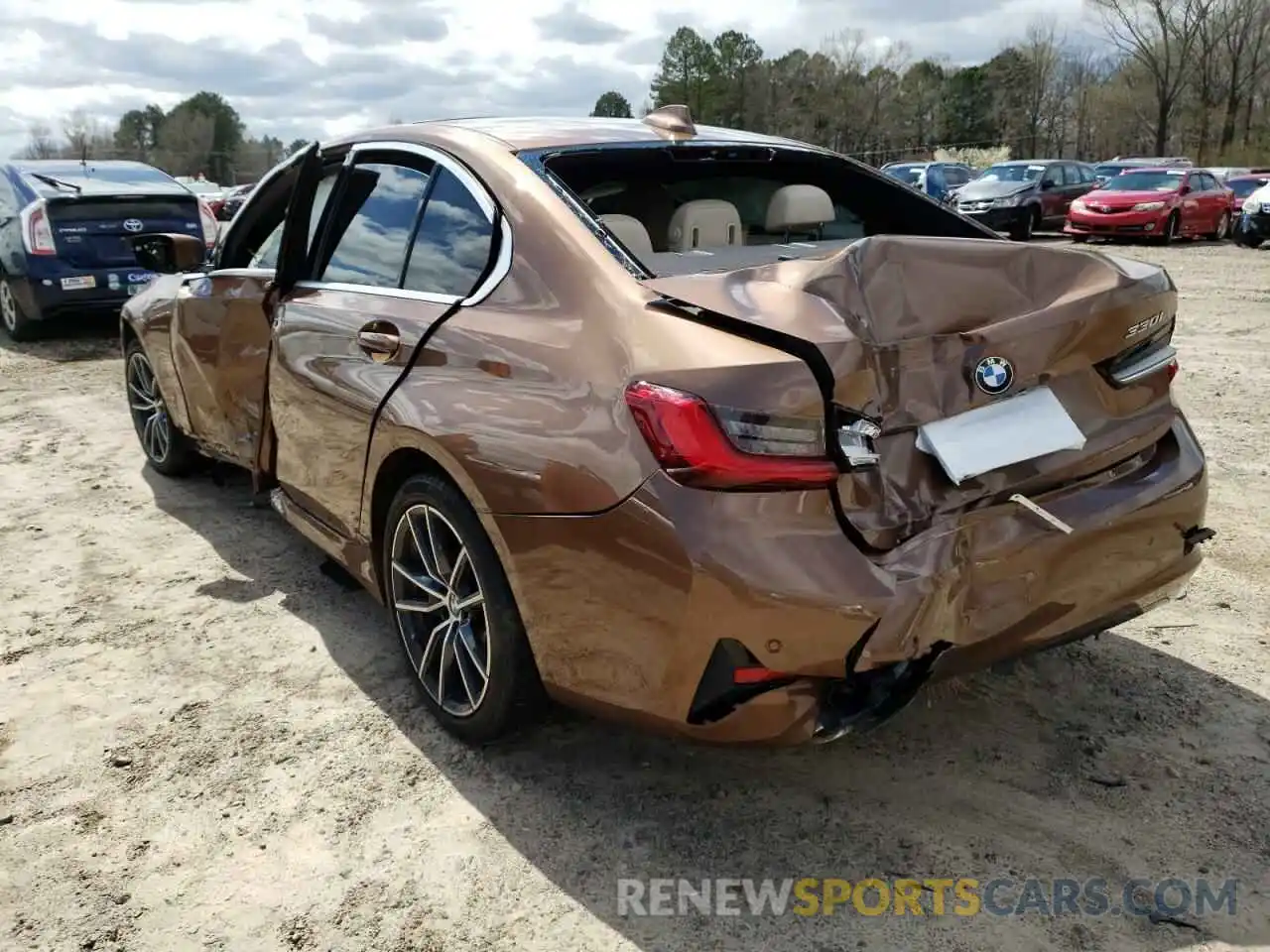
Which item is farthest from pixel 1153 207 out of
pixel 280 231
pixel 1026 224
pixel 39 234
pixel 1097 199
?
pixel 280 231

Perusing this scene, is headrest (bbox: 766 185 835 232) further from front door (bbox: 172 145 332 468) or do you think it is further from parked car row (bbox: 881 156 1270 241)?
parked car row (bbox: 881 156 1270 241)

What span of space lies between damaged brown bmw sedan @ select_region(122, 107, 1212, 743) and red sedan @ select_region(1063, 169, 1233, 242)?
57.5 feet

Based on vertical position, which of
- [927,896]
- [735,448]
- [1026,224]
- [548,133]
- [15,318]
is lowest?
[927,896]

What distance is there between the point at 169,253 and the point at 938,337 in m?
3.56

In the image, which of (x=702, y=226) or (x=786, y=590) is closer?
(x=786, y=590)

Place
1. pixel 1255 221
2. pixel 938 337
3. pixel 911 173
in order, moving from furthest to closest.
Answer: pixel 911 173 < pixel 1255 221 < pixel 938 337

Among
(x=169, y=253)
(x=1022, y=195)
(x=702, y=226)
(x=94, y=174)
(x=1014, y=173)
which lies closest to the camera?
(x=702, y=226)

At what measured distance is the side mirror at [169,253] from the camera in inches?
182

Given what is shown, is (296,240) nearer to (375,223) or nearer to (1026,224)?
(375,223)

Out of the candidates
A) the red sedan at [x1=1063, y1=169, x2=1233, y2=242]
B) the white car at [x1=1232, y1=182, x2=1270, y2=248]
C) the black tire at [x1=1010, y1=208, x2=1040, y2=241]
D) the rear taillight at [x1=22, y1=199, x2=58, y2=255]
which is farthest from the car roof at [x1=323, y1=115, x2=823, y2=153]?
the black tire at [x1=1010, y1=208, x2=1040, y2=241]

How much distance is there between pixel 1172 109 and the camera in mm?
55156

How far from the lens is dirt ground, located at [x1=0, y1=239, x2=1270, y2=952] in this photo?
2357 mm

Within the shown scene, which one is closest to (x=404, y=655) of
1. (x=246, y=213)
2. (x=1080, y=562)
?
(x=1080, y=562)

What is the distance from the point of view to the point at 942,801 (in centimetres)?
273
